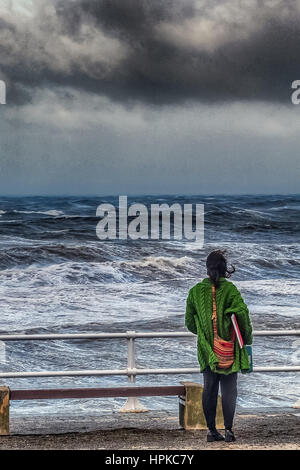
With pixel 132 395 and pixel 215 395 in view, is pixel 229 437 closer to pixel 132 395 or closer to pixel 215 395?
pixel 215 395

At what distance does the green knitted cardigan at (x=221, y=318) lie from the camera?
20.7 ft

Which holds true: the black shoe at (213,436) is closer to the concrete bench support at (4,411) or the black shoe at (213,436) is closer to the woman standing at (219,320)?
the woman standing at (219,320)

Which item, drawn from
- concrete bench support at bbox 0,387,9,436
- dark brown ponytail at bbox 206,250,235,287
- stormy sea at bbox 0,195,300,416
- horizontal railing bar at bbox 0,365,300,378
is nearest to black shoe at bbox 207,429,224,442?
horizontal railing bar at bbox 0,365,300,378

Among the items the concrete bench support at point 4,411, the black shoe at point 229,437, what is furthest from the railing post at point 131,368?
the black shoe at point 229,437

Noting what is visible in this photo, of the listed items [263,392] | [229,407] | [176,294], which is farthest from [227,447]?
[176,294]

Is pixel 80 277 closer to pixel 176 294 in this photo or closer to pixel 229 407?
pixel 176 294

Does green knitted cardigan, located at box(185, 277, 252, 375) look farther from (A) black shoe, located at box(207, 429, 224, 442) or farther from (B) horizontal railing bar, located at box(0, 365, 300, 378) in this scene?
(B) horizontal railing bar, located at box(0, 365, 300, 378)

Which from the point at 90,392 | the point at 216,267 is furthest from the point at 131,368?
the point at 216,267

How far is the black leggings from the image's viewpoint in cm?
653

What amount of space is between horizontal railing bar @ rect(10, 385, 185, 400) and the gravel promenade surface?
332 mm

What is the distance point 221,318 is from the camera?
636cm

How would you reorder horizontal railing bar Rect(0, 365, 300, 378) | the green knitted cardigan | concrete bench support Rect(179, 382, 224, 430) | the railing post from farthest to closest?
the railing post < horizontal railing bar Rect(0, 365, 300, 378) < concrete bench support Rect(179, 382, 224, 430) < the green knitted cardigan

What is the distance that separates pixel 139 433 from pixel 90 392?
1.82ft

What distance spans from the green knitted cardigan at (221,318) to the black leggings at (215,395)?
13 centimetres
